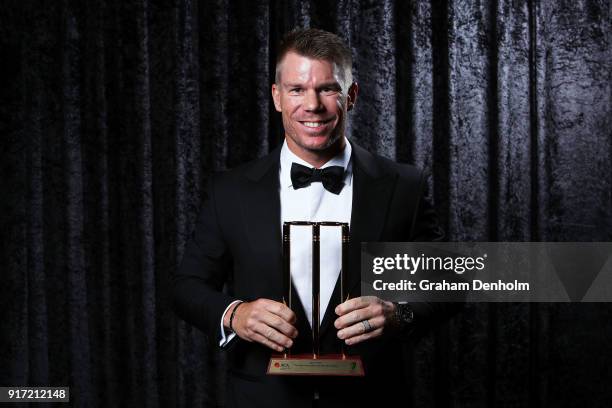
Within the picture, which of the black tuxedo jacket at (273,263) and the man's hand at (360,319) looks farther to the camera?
the black tuxedo jacket at (273,263)

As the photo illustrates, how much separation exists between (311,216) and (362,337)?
0.42 meters

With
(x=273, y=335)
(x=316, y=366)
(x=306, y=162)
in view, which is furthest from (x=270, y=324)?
(x=306, y=162)

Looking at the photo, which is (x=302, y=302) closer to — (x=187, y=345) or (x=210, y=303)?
(x=210, y=303)

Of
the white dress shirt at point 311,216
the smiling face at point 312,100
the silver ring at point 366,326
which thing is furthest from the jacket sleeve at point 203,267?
the silver ring at point 366,326

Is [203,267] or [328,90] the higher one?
[328,90]

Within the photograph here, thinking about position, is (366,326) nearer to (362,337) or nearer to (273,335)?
(362,337)

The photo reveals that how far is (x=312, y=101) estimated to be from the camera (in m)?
1.63

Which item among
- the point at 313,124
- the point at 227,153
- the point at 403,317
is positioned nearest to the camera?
the point at 403,317

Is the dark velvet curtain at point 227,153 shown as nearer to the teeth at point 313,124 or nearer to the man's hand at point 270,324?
the teeth at point 313,124

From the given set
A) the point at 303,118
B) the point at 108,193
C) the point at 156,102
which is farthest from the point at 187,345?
the point at 303,118

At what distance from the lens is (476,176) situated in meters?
2.57

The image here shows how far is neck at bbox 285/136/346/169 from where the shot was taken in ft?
5.75

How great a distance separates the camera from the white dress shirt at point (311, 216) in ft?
5.47

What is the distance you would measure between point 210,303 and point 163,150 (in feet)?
4.08
